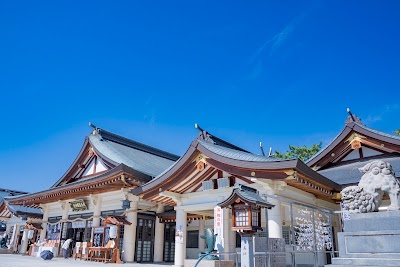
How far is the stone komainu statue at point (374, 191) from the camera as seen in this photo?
7613mm

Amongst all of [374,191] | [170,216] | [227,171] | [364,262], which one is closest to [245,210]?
[364,262]

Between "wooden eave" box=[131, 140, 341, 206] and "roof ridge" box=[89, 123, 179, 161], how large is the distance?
899cm

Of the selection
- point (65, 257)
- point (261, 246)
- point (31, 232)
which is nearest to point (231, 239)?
point (261, 246)

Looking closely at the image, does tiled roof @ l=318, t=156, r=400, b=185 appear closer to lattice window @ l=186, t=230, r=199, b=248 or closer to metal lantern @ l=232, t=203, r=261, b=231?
metal lantern @ l=232, t=203, r=261, b=231

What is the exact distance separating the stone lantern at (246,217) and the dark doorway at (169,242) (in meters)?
10.8

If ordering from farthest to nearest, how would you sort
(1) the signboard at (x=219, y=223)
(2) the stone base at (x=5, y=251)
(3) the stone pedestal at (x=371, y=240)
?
(2) the stone base at (x=5, y=251), (1) the signboard at (x=219, y=223), (3) the stone pedestal at (x=371, y=240)

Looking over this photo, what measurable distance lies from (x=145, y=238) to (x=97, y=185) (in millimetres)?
3756

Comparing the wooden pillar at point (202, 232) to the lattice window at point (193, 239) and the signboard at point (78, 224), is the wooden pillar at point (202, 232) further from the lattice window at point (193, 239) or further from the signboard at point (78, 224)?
the signboard at point (78, 224)

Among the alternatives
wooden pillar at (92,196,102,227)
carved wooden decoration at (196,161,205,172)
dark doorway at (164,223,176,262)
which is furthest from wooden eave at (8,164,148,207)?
carved wooden decoration at (196,161,205,172)

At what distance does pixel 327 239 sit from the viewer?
12984 millimetres

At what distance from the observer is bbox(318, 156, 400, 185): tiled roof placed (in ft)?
45.0

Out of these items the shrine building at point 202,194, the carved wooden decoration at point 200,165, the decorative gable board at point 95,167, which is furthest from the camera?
the decorative gable board at point 95,167

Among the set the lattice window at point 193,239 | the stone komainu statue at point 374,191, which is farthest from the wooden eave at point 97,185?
the stone komainu statue at point 374,191

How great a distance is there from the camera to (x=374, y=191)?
25.5 ft
